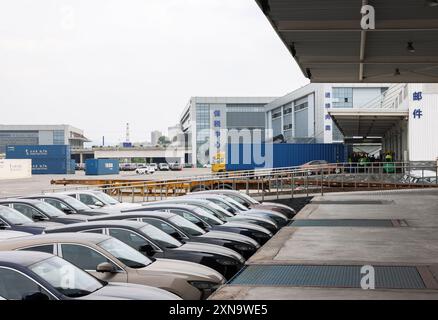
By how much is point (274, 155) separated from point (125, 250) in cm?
3589

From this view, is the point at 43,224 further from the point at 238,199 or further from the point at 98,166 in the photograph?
the point at 98,166

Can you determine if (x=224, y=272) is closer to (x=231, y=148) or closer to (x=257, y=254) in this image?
(x=257, y=254)

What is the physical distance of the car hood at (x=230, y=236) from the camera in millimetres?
11352

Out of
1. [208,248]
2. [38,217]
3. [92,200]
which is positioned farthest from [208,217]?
[92,200]

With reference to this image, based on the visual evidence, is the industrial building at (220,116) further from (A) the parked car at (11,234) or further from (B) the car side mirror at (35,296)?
(B) the car side mirror at (35,296)

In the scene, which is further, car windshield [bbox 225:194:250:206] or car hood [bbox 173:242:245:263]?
car windshield [bbox 225:194:250:206]

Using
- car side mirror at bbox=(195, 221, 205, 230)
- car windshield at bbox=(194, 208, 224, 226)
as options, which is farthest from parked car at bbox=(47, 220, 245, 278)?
car windshield at bbox=(194, 208, 224, 226)

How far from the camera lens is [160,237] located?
381 inches

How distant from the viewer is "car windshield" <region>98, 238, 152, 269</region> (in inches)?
315

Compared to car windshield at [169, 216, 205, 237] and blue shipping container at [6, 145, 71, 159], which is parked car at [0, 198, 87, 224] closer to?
car windshield at [169, 216, 205, 237]

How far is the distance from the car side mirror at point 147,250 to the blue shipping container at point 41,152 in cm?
8171

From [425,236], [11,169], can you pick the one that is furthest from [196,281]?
[11,169]

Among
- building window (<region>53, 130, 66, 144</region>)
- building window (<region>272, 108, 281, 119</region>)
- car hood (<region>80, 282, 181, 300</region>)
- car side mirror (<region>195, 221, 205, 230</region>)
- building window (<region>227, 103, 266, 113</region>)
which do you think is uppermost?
building window (<region>227, 103, 266, 113</region>)

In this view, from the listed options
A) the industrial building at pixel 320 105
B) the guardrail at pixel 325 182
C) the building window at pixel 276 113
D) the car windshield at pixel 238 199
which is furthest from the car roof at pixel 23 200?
the building window at pixel 276 113
